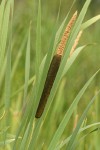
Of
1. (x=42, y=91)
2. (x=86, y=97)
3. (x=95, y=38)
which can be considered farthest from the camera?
(x=95, y=38)

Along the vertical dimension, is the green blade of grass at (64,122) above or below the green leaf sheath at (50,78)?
below

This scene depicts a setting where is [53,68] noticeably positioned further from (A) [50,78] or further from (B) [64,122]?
(B) [64,122]

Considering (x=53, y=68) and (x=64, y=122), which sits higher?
(x=53, y=68)

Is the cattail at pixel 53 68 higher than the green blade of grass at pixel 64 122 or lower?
higher

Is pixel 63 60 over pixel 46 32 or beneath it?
over

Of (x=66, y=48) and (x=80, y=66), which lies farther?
(x=80, y=66)

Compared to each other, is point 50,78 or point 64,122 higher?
point 50,78

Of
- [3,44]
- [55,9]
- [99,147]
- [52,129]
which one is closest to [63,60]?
[3,44]

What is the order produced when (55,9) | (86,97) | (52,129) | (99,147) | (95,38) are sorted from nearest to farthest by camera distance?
(99,147), (52,129), (86,97), (95,38), (55,9)

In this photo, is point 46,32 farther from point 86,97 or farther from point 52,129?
point 52,129

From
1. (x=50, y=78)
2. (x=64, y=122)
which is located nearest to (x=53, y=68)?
(x=50, y=78)

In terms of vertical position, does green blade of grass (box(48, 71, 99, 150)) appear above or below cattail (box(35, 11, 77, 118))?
below
